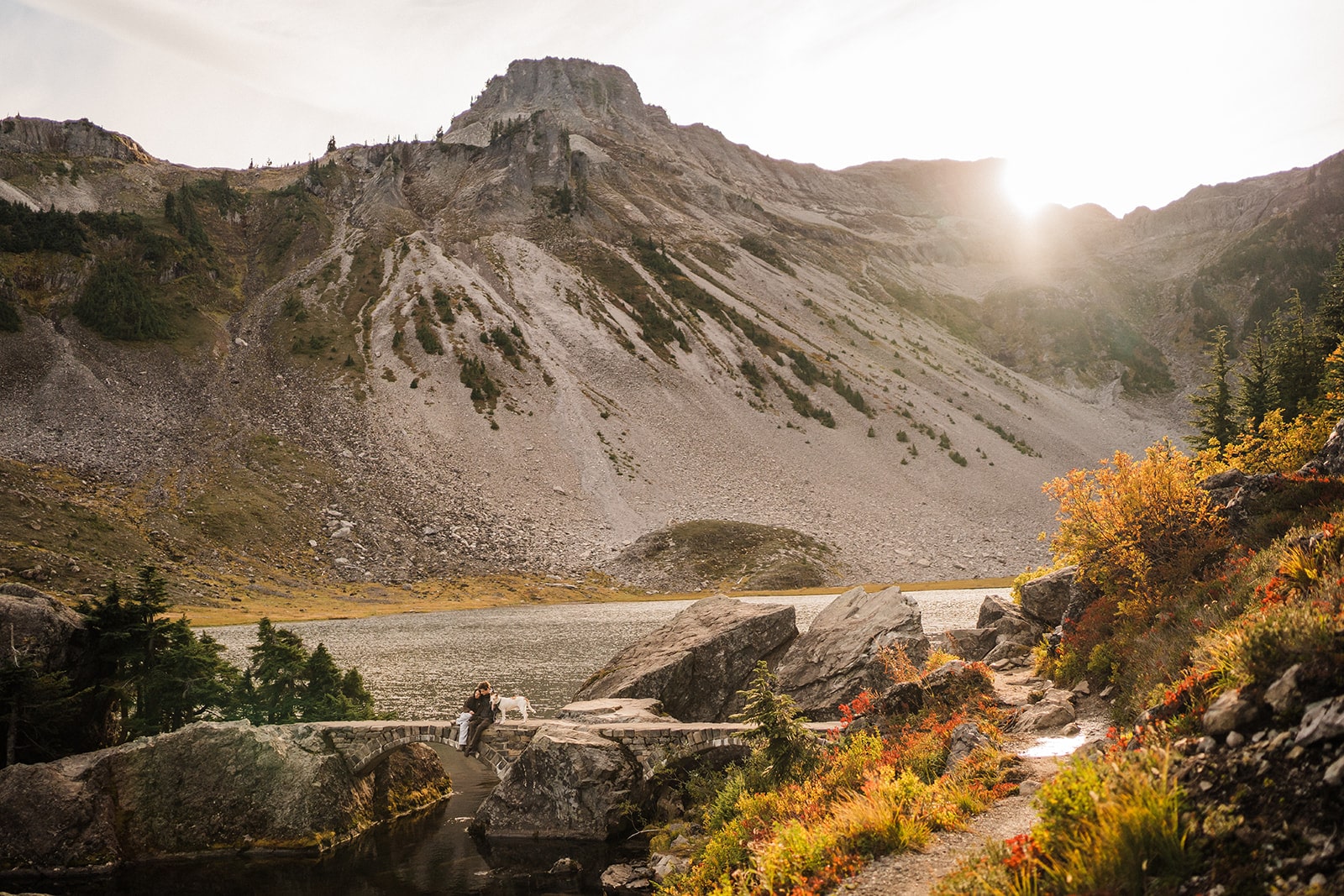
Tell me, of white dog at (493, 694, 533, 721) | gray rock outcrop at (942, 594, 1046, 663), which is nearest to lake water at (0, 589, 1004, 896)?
white dog at (493, 694, 533, 721)

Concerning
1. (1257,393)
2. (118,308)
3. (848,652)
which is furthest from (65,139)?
(1257,393)

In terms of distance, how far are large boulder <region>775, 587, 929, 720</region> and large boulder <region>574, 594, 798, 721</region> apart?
4.66 ft

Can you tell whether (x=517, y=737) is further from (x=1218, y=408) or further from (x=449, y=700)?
(x=1218, y=408)

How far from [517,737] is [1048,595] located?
1947 cm

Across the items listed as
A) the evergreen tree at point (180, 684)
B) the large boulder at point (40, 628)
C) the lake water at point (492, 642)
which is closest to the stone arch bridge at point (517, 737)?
the evergreen tree at point (180, 684)

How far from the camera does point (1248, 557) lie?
14352 mm

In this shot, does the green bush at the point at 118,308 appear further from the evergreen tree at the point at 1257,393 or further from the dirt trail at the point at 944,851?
the evergreen tree at the point at 1257,393

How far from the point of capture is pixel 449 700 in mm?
32656

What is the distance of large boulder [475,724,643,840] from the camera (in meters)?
A: 20.2

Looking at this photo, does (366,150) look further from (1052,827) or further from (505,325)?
(1052,827)

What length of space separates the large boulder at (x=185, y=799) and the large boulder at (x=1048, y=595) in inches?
956

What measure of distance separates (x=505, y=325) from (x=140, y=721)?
95119mm

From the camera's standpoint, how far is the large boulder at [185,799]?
768 inches

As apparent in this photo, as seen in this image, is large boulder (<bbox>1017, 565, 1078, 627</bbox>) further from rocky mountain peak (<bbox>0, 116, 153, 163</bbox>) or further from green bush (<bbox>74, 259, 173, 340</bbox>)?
rocky mountain peak (<bbox>0, 116, 153, 163</bbox>)
